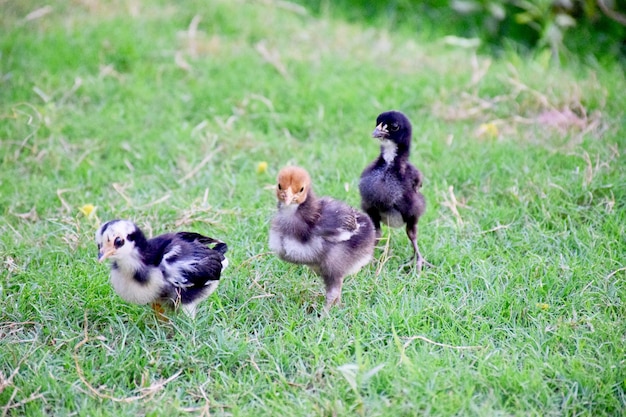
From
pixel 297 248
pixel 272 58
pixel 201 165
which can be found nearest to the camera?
pixel 297 248

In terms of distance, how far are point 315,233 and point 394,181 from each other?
782 mm

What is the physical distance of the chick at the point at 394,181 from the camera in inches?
187

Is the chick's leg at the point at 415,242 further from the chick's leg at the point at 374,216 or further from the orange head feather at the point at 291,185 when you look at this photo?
the orange head feather at the point at 291,185

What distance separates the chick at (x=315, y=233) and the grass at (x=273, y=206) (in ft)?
0.80

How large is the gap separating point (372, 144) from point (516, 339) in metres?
2.76

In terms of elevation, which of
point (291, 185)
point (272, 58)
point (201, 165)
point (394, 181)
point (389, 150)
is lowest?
point (201, 165)

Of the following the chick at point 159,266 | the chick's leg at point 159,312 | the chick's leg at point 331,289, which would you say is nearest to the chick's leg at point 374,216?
the chick's leg at point 331,289

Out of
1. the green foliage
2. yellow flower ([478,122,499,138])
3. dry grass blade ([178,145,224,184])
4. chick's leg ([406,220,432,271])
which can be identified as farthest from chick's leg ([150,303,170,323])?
the green foliage

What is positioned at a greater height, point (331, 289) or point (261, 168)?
point (331, 289)

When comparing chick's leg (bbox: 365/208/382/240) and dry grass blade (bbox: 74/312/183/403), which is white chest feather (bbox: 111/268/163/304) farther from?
chick's leg (bbox: 365/208/382/240)

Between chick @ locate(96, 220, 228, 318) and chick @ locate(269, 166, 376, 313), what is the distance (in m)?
0.42

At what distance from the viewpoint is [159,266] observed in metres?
4.10

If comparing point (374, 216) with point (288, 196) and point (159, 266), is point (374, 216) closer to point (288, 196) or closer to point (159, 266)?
point (288, 196)

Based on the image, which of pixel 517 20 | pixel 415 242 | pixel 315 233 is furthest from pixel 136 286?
pixel 517 20
